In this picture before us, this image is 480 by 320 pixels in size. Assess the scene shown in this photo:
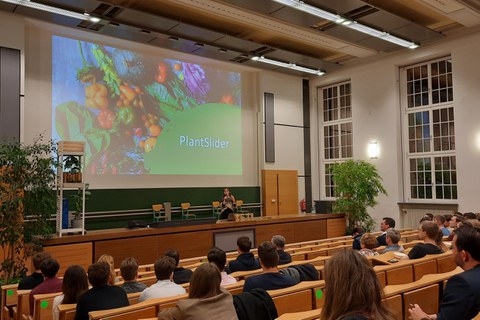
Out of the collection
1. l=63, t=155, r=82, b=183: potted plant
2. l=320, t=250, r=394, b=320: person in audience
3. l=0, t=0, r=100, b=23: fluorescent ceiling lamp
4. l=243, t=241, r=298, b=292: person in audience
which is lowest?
l=243, t=241, r=298, b=292: person in audience

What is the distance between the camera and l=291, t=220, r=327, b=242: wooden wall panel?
34.2 feet

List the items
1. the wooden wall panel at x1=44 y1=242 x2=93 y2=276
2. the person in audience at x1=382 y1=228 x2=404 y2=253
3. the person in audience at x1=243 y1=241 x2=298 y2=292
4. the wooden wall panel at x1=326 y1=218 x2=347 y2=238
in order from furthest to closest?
1. the wooden wall panel at x1=326 y1=218 x2=347 y2=238
2. the wooden wall panel at x1=44 y1=242 x2=93 y2=276
3. the person in audience at x1=382 y1=228 x2=404 y2=253
4. the person in audience at x1=243 y1=241 x2=298 y2=292

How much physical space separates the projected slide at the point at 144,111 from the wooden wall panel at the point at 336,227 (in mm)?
3117

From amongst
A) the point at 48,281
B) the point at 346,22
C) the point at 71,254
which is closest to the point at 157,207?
the point at 71,254

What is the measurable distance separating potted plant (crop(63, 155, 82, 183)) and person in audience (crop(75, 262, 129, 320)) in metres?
4.73

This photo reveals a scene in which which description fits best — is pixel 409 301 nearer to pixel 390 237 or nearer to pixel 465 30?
pixel 390 237

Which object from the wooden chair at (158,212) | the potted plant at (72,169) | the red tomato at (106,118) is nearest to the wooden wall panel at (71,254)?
the potted plant at (72,169)

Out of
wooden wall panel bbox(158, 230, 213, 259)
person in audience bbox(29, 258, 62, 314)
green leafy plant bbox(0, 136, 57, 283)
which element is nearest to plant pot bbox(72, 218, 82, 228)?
green leafy plant bbox(0, 136, 57, 283)

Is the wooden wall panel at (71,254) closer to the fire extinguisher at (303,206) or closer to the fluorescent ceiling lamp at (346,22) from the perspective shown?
the fluorescent ceiling lamp at (346,22)

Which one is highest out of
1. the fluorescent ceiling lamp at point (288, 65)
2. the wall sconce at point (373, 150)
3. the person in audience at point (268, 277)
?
the fluorescent ceiling lamp at point (288, 65)

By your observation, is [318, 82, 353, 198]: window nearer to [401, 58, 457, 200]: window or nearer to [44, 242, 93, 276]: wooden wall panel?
[401, 58, 457, 200]: window

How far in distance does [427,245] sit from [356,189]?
21.1ft

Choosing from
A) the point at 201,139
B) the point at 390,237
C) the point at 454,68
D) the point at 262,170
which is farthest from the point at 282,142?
the point at 390,237

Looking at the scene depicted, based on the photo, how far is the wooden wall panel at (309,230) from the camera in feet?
34.2
